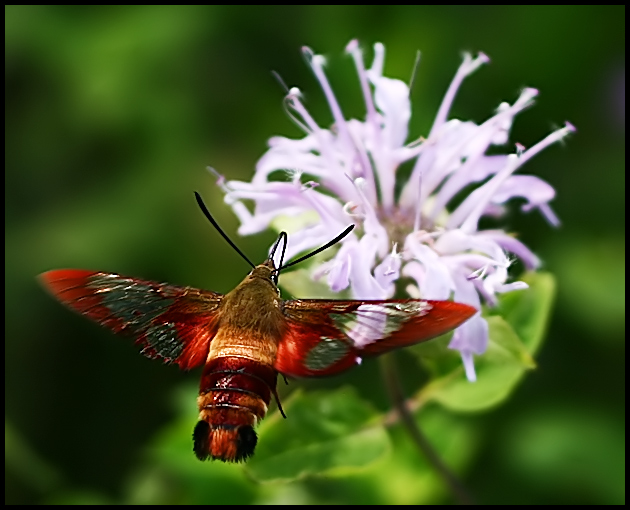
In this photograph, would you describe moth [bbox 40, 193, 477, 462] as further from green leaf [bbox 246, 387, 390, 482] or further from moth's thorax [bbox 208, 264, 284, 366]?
green leaf [bbox 246, 387, 390, 482]

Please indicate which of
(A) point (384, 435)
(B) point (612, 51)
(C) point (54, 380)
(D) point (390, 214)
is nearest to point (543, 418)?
(A) point (384, 435)

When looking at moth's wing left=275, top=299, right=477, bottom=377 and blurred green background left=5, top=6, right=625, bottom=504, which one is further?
blurred green background left=5, top=6, right=625, bottom=504

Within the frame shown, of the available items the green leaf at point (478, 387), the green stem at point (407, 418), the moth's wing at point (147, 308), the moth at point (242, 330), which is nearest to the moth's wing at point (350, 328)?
the moth at point (242, 330)

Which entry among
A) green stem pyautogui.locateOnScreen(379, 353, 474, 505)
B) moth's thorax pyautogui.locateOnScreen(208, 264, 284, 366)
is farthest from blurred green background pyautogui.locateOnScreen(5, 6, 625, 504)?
moth's thorax pyautogui.locateOnScreen(208, 264, 284, 366)

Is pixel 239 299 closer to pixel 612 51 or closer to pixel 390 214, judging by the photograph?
pixel 390 214

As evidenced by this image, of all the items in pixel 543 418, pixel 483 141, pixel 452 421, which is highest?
pixel 483 141

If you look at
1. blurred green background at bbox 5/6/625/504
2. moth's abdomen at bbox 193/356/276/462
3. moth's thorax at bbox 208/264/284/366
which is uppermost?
moth's thorax at bbox 208/264/284/366
